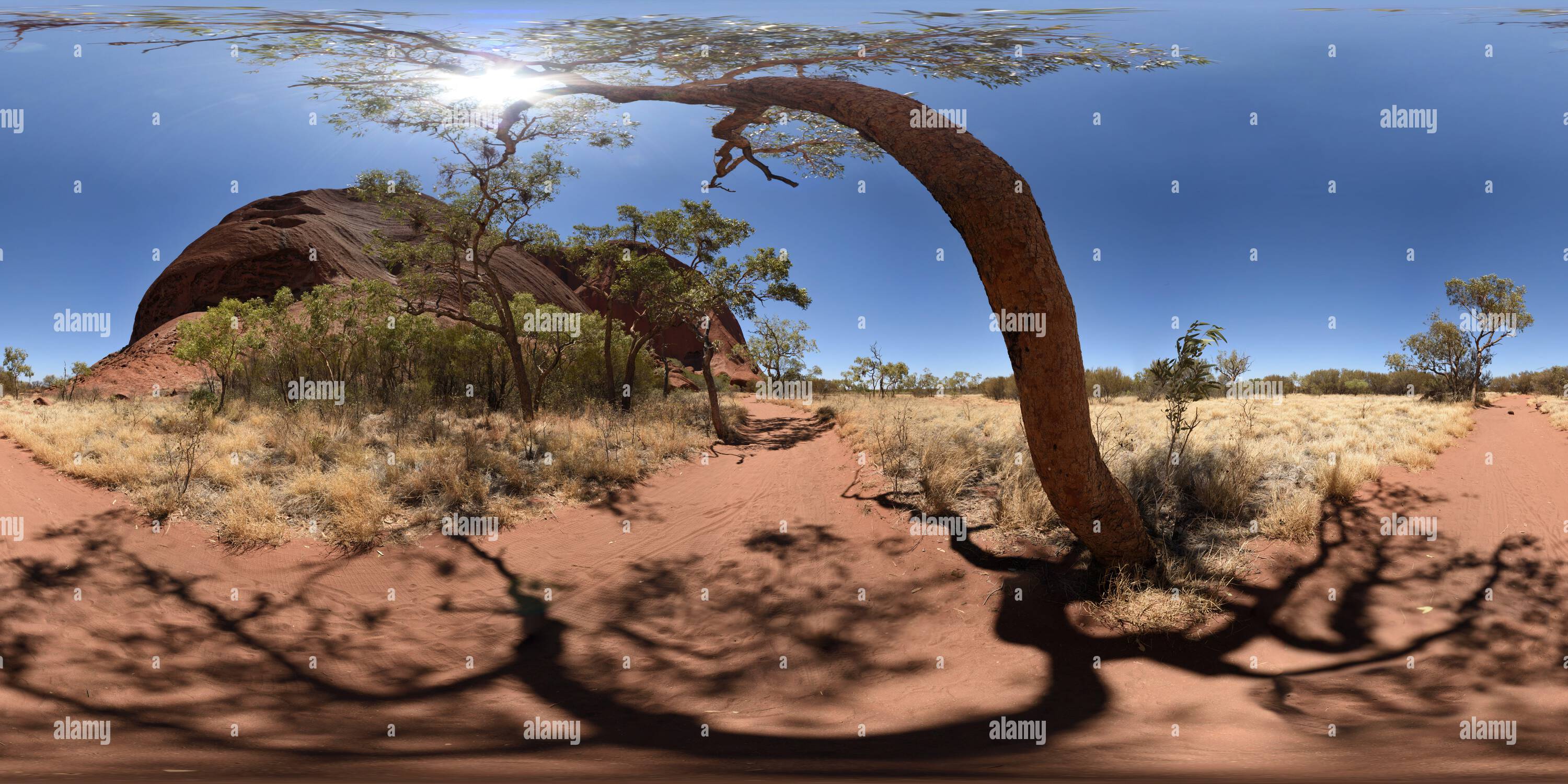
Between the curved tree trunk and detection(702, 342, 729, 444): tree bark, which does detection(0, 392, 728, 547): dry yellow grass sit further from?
the curved tree trunk

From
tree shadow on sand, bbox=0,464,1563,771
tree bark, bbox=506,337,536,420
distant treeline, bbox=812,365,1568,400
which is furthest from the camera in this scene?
distant treeline, bbox=812,365,1568,400

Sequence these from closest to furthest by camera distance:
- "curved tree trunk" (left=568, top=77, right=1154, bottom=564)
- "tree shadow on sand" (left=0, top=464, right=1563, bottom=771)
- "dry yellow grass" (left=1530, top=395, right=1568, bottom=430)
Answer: "tree shadow on sand" (left=0, top=464, right=1563, bottom=771) → "curved tree trunk" (left=568, top=77, right=1154, bottom=564) → "dry yellow grass" (left=1530, top=395, right=1568, bottom=430)

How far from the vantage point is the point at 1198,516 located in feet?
20.5

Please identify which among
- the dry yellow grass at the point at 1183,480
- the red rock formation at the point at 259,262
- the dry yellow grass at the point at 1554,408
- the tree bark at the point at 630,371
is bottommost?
the dry yellow grass at the point at 1183,480

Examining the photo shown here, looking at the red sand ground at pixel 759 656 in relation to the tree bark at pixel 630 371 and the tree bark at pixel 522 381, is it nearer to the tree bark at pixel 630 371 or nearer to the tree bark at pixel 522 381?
the tree bark at pixel 522 381

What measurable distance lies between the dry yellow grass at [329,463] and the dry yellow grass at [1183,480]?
17.4 ft

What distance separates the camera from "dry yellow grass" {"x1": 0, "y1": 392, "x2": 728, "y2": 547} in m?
6.57

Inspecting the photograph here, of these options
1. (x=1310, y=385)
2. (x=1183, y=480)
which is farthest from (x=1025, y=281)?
(x=1310, y=385)

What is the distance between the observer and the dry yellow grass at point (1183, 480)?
492 centimetres

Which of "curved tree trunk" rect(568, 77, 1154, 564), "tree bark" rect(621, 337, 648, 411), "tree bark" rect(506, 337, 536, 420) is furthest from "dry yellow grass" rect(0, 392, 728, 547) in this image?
"curved tree trunk" rect(568, 77, 1154, 564)

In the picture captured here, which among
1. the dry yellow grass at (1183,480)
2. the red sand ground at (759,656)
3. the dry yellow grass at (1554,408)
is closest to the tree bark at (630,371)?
the dry yellow grass at (1183,480)

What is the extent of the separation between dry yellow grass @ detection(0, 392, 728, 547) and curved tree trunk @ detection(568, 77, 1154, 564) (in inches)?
255

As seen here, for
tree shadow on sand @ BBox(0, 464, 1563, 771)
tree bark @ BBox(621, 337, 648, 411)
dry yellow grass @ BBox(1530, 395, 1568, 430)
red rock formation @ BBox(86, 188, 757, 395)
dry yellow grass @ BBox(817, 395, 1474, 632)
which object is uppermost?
red rock formation @ BBox(86, 188, 757, 395)

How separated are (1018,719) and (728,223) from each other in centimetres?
1585
